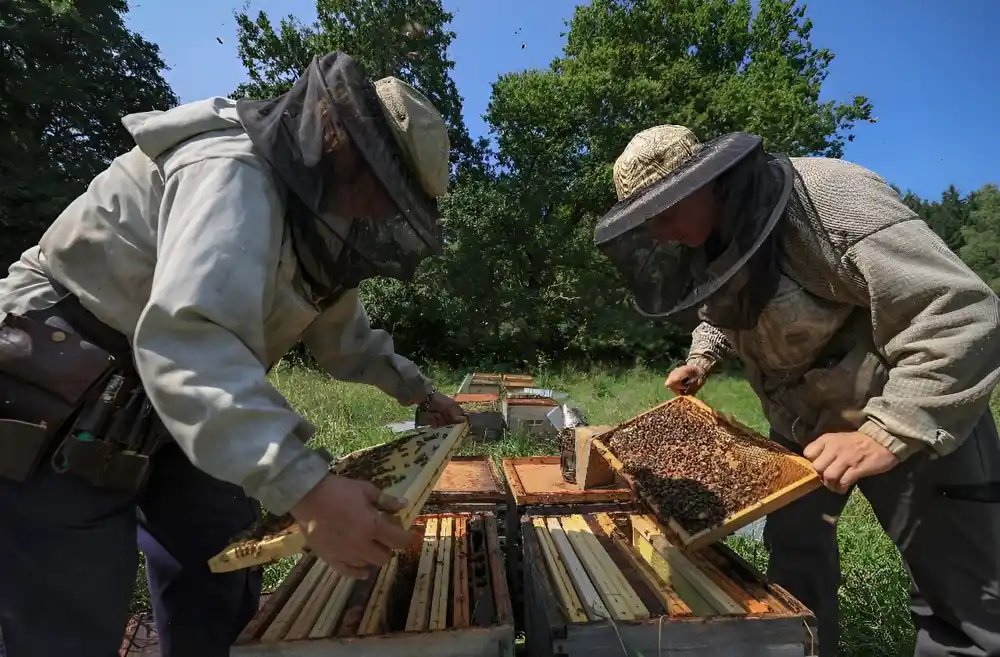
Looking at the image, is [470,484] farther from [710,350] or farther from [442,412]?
[710,350]

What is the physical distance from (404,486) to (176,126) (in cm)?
104

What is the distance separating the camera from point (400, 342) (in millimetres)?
18297

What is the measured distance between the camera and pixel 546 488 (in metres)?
2.84

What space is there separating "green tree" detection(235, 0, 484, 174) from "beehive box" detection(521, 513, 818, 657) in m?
18.9

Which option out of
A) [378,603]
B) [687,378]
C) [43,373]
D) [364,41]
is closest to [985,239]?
[364,41]

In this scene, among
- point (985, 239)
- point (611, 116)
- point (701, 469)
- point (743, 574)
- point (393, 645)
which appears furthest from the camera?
point (985, 239)

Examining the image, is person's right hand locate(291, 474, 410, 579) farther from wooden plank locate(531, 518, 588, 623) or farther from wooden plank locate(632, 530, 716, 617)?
wooden plank locate(632, 530, 716, 617)

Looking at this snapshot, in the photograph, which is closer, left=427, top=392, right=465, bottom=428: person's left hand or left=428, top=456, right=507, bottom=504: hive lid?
left=427, top=392, right=465, bottom=428: person's left hand

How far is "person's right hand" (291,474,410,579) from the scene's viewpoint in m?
1.28

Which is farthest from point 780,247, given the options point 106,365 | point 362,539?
point 106,365

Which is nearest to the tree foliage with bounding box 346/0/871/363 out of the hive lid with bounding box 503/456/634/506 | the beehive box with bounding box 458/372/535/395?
the beehive box with bounding box 458/372/535/395

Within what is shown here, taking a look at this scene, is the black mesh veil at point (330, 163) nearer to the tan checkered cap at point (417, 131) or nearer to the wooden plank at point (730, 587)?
the tan checkered cap at point (417, 131)

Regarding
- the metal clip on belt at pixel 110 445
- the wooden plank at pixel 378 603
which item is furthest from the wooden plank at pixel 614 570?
the metal clip on belt at pixel 110 445

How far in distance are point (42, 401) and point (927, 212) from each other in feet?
214
